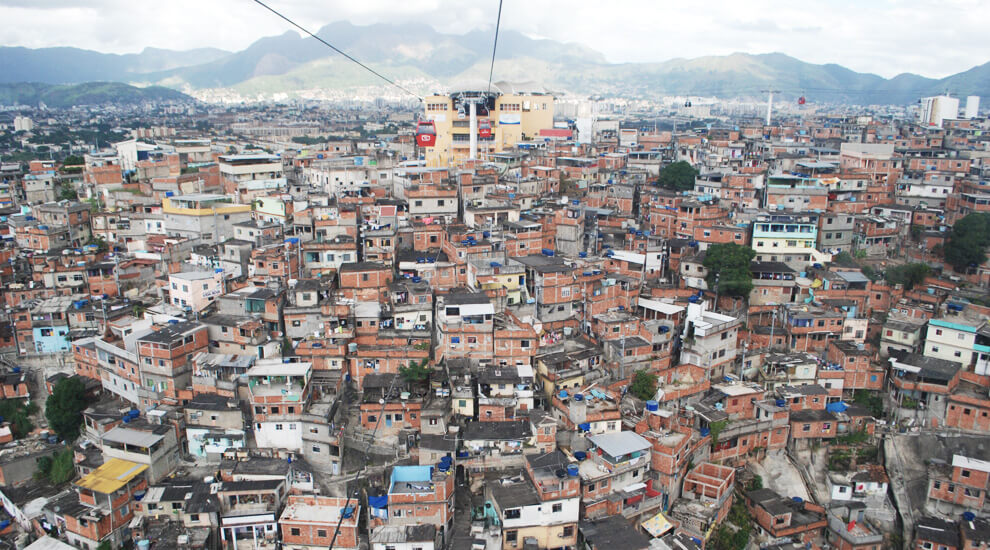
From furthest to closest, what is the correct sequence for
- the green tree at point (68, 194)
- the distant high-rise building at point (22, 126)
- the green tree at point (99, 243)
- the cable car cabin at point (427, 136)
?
the distant high-rise building at point (22, 126)
the cable car cabin at point (427, 136)
the green tree at point (68, 194)
the green tree at point (99, 243)

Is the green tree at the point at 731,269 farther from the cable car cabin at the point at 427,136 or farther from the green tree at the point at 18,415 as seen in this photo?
the cable car cabin at the point at 427,136

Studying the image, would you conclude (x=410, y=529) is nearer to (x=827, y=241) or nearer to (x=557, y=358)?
(x=557, y=358)

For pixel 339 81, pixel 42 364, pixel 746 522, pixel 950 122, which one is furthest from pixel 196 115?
pixel 746 522

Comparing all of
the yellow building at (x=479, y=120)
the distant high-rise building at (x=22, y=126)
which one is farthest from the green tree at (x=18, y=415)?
the distant high-rise building at (x=22, y=126)

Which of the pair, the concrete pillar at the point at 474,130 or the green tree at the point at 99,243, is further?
the concrete pillar at the point at 474,130

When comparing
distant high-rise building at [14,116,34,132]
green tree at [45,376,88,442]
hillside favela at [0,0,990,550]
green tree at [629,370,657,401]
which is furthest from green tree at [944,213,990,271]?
distant high-rise building at [14,116,34,132]

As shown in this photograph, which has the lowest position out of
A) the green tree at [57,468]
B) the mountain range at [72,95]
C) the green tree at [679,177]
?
the green tree at [57,468]

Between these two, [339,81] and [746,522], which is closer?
[746,522]
